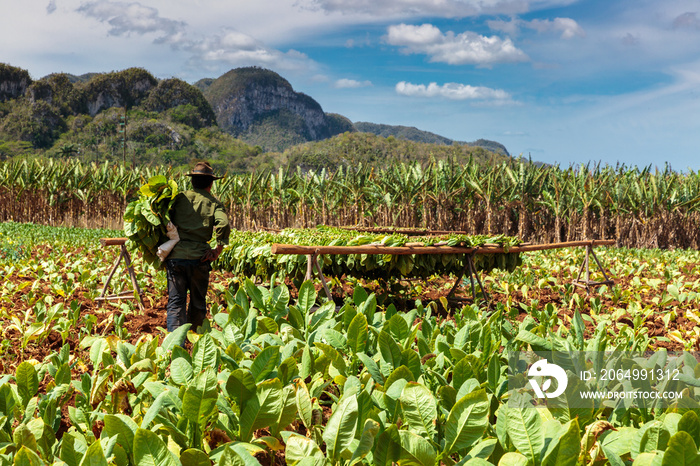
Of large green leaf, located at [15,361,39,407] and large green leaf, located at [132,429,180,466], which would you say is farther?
large green leaf, located at [15,361,39,407]

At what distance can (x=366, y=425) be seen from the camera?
1260 mm

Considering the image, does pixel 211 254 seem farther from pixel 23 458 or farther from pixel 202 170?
pixel 23 458

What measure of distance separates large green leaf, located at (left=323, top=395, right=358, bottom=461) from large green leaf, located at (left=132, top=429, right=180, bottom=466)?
0.37 metres

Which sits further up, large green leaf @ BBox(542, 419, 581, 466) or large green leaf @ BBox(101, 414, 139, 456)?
large green leaf @ BBox(542, 419, 581, 466)

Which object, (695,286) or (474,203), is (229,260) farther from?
(474,203)

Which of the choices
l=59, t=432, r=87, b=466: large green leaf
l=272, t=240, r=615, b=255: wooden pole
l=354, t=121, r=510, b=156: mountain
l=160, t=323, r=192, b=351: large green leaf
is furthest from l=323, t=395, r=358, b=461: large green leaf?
l=354, t=121, r=510, b=156: mountain

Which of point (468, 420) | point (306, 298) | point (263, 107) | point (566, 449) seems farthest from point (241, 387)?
point (263, 107)

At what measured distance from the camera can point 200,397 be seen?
55.8 inches

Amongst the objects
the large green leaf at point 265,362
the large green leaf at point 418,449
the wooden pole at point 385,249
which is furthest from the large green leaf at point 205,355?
the wooden pole at point 385,249

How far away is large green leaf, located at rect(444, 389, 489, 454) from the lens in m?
1.32

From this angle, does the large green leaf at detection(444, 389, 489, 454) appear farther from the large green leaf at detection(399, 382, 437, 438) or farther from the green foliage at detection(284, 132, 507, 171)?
the green foliage at detection(284, 132, 507, 171)

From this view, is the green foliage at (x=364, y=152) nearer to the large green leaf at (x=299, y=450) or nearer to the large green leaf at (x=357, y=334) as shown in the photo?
the large green leaf at (x=357, y=334)

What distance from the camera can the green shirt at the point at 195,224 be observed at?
5.00 metres

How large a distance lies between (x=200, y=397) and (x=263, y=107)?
178743mm
